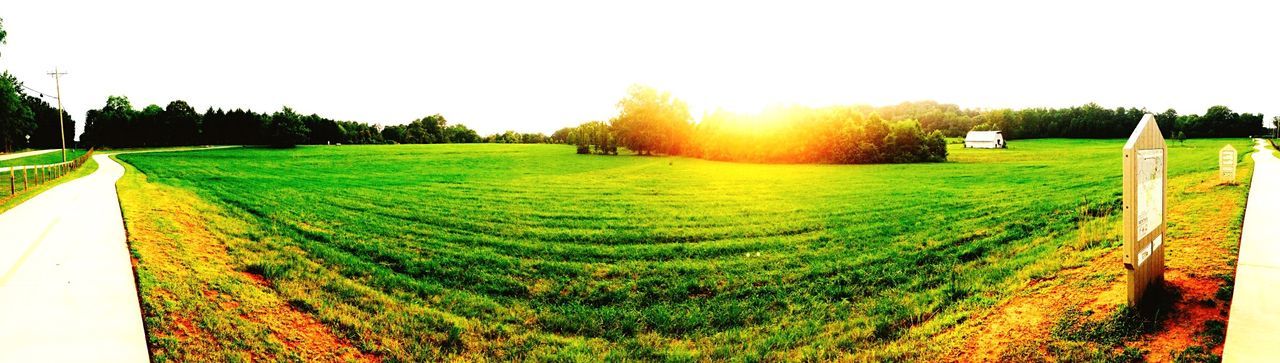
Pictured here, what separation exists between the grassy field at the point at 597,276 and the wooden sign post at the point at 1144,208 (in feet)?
4.30

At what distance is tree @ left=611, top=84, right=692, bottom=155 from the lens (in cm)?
7012

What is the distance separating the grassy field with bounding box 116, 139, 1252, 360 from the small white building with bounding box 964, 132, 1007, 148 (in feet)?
209

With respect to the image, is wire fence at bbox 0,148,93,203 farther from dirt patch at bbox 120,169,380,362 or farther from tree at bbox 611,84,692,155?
tree at bbox 611,84,692,155

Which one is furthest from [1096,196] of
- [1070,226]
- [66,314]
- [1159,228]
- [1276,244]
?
[66,314]

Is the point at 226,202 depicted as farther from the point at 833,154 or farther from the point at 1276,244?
the point at 833,154

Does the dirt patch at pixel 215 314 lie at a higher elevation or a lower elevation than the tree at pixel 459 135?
lower

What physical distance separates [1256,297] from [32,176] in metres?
40.6

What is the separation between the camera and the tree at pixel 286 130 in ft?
245

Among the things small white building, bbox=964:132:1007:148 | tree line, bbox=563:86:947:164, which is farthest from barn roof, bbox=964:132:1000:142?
tree line, bbox=563:86:947:164

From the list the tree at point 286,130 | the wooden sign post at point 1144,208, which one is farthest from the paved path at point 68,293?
the tree at point 286,130

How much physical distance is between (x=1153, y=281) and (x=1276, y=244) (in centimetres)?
390

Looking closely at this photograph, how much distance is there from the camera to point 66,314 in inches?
252

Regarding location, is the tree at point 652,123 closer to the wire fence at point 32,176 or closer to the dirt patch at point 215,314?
the wire fence at point 32,176

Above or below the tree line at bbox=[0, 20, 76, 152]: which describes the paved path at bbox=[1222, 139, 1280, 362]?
below
